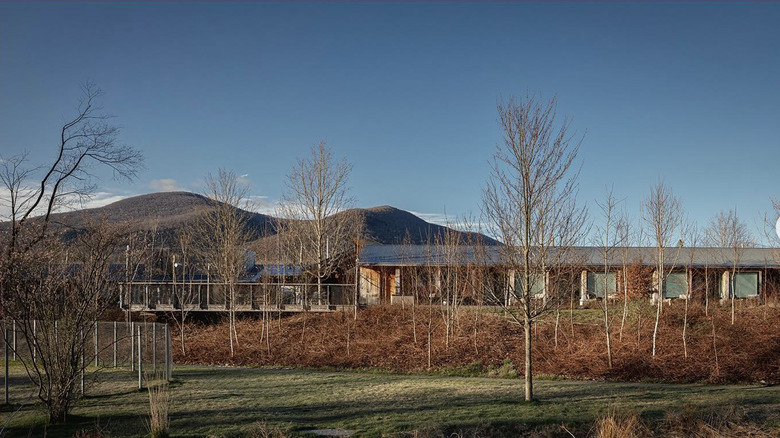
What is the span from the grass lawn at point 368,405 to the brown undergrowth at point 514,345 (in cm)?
354

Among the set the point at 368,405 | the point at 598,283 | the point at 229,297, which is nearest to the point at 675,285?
the point at 598,283

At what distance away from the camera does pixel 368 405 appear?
12023mm

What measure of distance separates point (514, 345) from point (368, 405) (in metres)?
11.7

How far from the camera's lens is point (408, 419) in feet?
34.2

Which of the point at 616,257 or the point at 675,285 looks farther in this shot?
the point at 616,257

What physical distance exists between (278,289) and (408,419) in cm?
1861

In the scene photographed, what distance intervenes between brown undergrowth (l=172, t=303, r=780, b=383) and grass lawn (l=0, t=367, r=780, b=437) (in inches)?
139

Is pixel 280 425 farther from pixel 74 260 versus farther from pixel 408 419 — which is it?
pixel 74 260

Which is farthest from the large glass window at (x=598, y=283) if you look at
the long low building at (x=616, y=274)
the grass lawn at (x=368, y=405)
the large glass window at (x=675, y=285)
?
the grass lawn at (x=368, y=405)

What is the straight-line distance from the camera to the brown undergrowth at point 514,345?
19.2 m

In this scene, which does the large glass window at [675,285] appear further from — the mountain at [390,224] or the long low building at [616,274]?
the mountain at [390,224]

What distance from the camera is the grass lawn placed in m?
10.1

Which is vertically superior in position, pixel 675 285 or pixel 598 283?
pixel 598 283

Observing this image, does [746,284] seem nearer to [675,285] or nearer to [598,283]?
[675,285]
